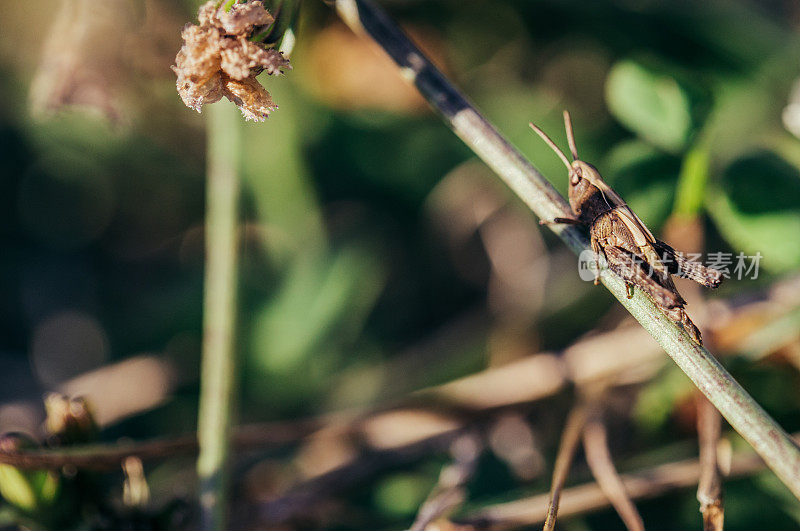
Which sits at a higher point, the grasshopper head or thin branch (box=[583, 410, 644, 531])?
the grasshopper head

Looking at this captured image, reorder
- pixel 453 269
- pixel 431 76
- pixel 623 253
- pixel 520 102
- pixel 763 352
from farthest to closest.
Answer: pixel 453 269, pixel 520 102, pixel 763 352, pixel 431 76, pixel 623 253

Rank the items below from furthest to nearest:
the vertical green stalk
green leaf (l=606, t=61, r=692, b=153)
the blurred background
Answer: the blurred background → green leaf (l=606, t=61, r=692, b=153) → the vertical green stalk

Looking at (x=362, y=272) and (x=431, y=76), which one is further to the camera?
(x=362, y=272)

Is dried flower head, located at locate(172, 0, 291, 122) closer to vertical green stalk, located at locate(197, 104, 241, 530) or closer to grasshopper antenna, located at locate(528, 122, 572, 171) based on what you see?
grasshopper antenna, located at locate(528, 122, 572, 171)

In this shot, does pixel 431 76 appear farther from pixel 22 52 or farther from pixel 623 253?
pixel 22 52

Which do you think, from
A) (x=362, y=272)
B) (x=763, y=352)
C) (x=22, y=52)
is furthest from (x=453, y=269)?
(x=22, y=52)

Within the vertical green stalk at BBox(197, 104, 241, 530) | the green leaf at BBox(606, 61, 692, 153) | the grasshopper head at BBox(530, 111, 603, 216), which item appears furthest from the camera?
the green leaf at BBox(606, 61, 692, 153)

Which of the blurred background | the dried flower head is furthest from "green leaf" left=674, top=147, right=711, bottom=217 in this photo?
the dried flower head
